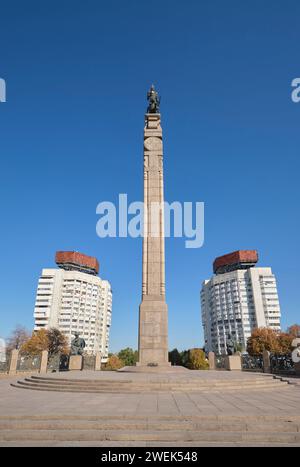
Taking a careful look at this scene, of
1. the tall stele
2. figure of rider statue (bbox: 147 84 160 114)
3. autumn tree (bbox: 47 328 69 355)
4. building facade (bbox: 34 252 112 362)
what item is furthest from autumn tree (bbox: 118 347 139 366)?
figure of rider statue (bbox: 147 84 160 114)

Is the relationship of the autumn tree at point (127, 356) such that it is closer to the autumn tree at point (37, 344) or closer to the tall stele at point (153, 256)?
the autumn tree at point (37, 344)

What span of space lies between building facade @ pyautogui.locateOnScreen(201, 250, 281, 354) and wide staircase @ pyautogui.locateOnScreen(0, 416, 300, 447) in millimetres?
115606

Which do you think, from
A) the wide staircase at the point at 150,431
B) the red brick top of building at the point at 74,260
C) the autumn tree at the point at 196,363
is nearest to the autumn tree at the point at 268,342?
the autumn tree at the point at 196,363

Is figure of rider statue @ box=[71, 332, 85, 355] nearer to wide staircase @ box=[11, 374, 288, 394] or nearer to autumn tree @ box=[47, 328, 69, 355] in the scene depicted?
wide staircase @ box=[11, 374, 288, 394]

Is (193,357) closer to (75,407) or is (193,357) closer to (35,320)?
(75,407)

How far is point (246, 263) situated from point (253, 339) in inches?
2414

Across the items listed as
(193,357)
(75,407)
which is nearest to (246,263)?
(193,357)

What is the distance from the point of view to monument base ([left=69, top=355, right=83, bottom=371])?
23.2 metres

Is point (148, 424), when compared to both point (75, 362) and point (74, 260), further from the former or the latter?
point (74, 260)

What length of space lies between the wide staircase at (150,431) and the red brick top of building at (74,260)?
11767 cm

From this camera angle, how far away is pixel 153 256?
70.8 ft

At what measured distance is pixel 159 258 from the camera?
21.5 m

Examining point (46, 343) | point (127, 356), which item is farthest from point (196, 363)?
point (46, 343)

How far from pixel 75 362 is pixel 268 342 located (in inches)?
2082
